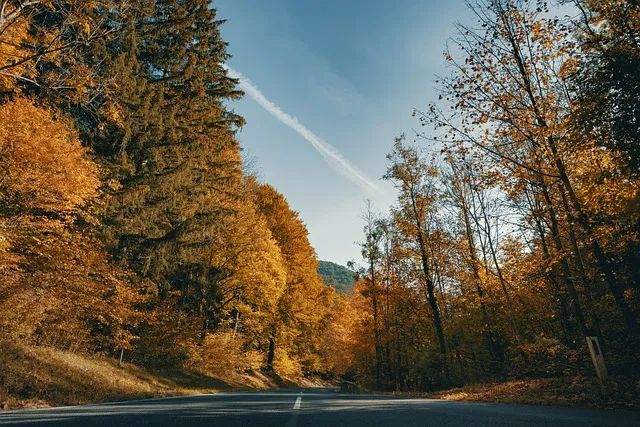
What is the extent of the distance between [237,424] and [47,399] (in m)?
7.78

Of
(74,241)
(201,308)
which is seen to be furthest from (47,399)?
(201,308)

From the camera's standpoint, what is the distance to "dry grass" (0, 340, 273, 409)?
31.9 ft

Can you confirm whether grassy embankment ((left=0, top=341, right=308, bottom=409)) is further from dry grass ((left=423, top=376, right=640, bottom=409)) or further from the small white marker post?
the small white marker post

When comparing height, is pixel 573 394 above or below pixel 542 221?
below

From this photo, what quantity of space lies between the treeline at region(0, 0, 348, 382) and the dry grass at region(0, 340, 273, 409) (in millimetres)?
849

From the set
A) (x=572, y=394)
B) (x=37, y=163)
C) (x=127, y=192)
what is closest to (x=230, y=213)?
(x=127, y=192)

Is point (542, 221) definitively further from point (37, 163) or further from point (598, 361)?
point (37, 163)

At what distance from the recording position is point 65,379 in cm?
1168

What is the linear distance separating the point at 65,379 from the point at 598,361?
46.4ft

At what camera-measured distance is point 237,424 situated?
480cm

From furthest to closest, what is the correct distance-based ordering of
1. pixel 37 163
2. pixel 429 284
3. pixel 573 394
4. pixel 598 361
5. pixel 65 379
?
1. pixel 429 284
2. pixel 37 163
3. pixel 65 379
4. pixel 573 394
5. pixel 598 361

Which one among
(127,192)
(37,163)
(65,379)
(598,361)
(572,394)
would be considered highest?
(127,192)

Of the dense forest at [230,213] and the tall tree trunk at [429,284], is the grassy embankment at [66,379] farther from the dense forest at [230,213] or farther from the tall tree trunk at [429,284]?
the tall tree trunk at [429,284]

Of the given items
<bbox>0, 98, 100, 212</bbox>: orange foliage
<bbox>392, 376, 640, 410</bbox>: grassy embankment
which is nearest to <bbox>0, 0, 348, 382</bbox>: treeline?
<bbox>0, 98, 100, 212</bbox>: orange foliage
